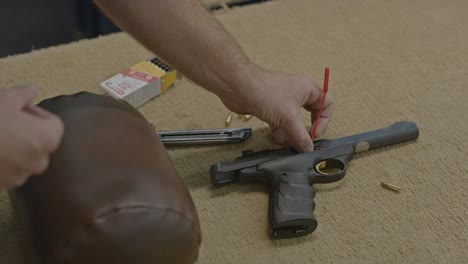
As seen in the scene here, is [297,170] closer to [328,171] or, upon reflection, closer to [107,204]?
[328,171]

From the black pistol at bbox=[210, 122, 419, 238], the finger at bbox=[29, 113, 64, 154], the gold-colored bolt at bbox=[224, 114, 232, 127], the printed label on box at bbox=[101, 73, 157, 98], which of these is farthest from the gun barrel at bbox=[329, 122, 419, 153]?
the finger at bbox=[29, 113, 64, 154]

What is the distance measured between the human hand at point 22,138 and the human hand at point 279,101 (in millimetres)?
482

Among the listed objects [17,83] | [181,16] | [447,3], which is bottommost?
[17,83]

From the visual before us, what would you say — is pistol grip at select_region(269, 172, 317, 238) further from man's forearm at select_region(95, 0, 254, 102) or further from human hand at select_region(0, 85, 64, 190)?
human hand at select_region(0, 85, 64, 190)

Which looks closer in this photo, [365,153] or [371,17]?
[365,153]

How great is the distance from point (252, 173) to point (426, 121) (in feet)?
1.52

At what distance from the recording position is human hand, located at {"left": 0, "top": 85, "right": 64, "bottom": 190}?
656mm

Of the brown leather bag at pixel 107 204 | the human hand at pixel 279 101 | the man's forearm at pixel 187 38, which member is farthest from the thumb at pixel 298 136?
the brown leather bag at pixel 107 204

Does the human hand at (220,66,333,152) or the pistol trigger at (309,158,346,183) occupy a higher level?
the human hand at (220,66,333,152)

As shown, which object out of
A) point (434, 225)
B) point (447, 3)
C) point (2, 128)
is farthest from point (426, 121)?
point (2, 128)

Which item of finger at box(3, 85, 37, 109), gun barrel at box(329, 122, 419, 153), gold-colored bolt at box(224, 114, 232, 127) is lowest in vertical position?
gold-colored bolt at box(224, 114, 232, 127)

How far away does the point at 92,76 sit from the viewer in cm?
144

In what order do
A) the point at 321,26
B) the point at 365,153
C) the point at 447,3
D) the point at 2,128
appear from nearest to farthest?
the point at 2,128
the point at 365,153
the point at 321,26
the point at 447,3

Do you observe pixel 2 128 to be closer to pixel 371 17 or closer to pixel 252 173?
pixel 252 173
